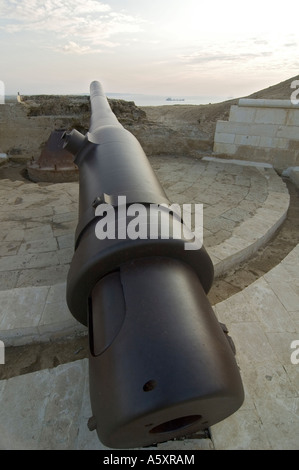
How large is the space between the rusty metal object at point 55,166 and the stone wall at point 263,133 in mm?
3920

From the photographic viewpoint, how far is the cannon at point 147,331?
3.73ft

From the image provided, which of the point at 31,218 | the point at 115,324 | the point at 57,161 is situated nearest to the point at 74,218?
the point at 31,218

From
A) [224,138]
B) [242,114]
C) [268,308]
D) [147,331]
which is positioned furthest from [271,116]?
[147,331]

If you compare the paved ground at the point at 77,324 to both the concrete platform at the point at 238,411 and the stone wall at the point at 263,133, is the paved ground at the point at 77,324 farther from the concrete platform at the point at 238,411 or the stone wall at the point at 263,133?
the stone wall at the point at 263,133

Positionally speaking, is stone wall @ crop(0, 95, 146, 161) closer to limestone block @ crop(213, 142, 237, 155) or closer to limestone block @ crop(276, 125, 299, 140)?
limestone block @ crop(213, 142, 237, 155)

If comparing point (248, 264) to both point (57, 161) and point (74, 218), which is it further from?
point (57, 161)

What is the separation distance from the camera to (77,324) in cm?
259

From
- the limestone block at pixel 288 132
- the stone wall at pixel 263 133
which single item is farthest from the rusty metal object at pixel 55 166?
the limestone block at pixel 288 132

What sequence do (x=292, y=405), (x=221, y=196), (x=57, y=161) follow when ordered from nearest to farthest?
→ 1. (x=292, y=405)
2. (x=221, y=196)
3. (x=57, y=161)

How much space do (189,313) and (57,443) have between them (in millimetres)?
1292

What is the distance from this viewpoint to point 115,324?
1.32 metres

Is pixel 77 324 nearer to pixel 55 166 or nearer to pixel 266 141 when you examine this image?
pixel 55 166

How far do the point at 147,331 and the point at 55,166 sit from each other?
5.90m

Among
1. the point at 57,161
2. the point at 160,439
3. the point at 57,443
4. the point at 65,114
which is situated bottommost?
the point at 57,443
